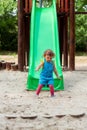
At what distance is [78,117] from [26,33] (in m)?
7.17

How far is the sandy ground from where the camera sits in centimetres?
550

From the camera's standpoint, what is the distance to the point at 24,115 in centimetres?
595

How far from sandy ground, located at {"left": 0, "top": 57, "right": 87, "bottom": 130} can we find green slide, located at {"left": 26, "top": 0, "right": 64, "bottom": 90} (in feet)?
1.03

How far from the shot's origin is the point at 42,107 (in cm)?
671

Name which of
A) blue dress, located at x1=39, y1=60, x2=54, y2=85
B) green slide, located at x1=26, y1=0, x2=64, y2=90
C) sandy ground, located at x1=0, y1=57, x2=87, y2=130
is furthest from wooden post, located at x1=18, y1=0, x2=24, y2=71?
blue dress, located at x1=39, y1=60, x2=54, y2=85

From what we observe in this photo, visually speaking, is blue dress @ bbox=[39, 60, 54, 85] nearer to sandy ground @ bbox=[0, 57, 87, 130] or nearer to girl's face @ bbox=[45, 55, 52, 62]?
girl's face @ bbox=[45, 55, 52, 62]

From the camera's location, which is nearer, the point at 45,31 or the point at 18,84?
the point at 18,84

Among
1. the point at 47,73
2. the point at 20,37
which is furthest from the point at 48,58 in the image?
the point at 20,37

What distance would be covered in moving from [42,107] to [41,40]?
12.1 feet

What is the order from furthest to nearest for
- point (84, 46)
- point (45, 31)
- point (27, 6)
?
point (84, 46) < point (27, 6) < point (45, 31)

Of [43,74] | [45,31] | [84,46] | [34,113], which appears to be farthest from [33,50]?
[84,46]

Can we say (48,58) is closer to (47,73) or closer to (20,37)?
(47,73)

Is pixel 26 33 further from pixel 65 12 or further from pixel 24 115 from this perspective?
pixel 24 115

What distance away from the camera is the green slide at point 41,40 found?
8836mm
